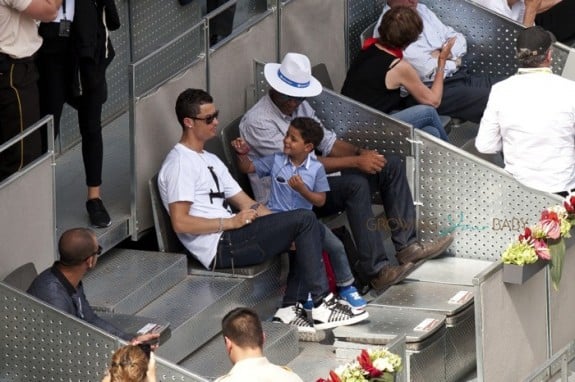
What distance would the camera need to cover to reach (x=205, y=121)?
999 cm

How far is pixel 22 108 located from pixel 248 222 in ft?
5.07

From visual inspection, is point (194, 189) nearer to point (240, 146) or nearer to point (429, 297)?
point (240, 146)

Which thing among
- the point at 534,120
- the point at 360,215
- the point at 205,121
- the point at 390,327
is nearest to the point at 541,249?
the point at 534,120

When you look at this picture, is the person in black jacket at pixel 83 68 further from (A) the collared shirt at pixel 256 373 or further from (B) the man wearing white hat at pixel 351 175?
(A) the collared shirt at pixel 256 373

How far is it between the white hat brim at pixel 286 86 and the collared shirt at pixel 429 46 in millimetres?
1232

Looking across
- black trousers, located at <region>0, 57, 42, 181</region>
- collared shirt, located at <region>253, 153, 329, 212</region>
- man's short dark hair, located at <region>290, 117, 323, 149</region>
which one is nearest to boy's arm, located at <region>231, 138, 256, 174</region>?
collared shirt, located at <region>253, 153, 329, 212</region>

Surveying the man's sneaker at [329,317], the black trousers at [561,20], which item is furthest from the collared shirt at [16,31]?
the black trousers at [561,20]

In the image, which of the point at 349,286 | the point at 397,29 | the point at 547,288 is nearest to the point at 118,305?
the point at 349,286

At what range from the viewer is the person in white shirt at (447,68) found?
12172mm

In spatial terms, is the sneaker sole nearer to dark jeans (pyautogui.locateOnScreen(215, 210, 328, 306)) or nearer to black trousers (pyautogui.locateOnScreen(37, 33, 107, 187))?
dark jeans (pyautogui.locateOnScreen(215, 210, 328, 306))

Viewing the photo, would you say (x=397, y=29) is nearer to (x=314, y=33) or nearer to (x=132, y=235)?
(x=314, y=33)

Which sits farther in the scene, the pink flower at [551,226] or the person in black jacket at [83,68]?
the person in black jacket at [83,68]

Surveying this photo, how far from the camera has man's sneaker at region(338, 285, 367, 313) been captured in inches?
Result: 394

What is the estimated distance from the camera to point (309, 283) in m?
9.87
